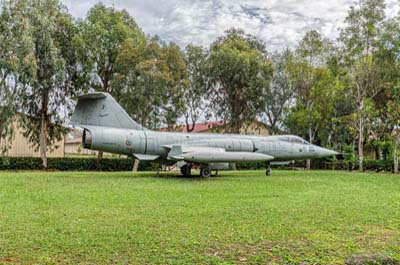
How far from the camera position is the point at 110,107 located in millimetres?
17641

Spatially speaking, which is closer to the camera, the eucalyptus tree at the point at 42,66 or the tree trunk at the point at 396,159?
the eucalyptus tree at the point at 42,66

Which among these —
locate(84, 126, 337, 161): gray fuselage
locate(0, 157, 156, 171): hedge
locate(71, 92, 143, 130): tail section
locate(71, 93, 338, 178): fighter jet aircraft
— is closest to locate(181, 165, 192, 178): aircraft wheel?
locate(71, 93, 338, 178): fighter jet aircraft

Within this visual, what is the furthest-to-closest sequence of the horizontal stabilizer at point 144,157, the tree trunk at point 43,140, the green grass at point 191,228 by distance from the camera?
the tree trunk at point 43,140, the horizontal stabilizer at point 144,157, the green grass at point 191,228

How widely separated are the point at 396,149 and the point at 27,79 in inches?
979

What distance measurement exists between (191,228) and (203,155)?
34.4ft

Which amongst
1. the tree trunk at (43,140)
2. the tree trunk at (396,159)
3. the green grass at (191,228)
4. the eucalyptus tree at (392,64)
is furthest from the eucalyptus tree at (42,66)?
the tree trunk at (396,159)

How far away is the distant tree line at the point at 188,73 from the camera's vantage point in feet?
77.9

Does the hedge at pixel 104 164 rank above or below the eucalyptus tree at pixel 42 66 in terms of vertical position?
below

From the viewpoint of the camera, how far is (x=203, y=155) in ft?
56.6

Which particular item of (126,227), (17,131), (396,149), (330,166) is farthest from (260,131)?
(126,227)

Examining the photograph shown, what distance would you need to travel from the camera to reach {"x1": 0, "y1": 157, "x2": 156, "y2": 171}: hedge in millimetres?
25312

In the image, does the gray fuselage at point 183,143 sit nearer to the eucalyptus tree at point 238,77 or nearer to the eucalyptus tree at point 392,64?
the eucalyptus tree at point 392,64

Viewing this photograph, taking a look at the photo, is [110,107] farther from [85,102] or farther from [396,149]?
[396,149]

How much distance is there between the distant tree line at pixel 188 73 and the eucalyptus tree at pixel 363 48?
7 cm
